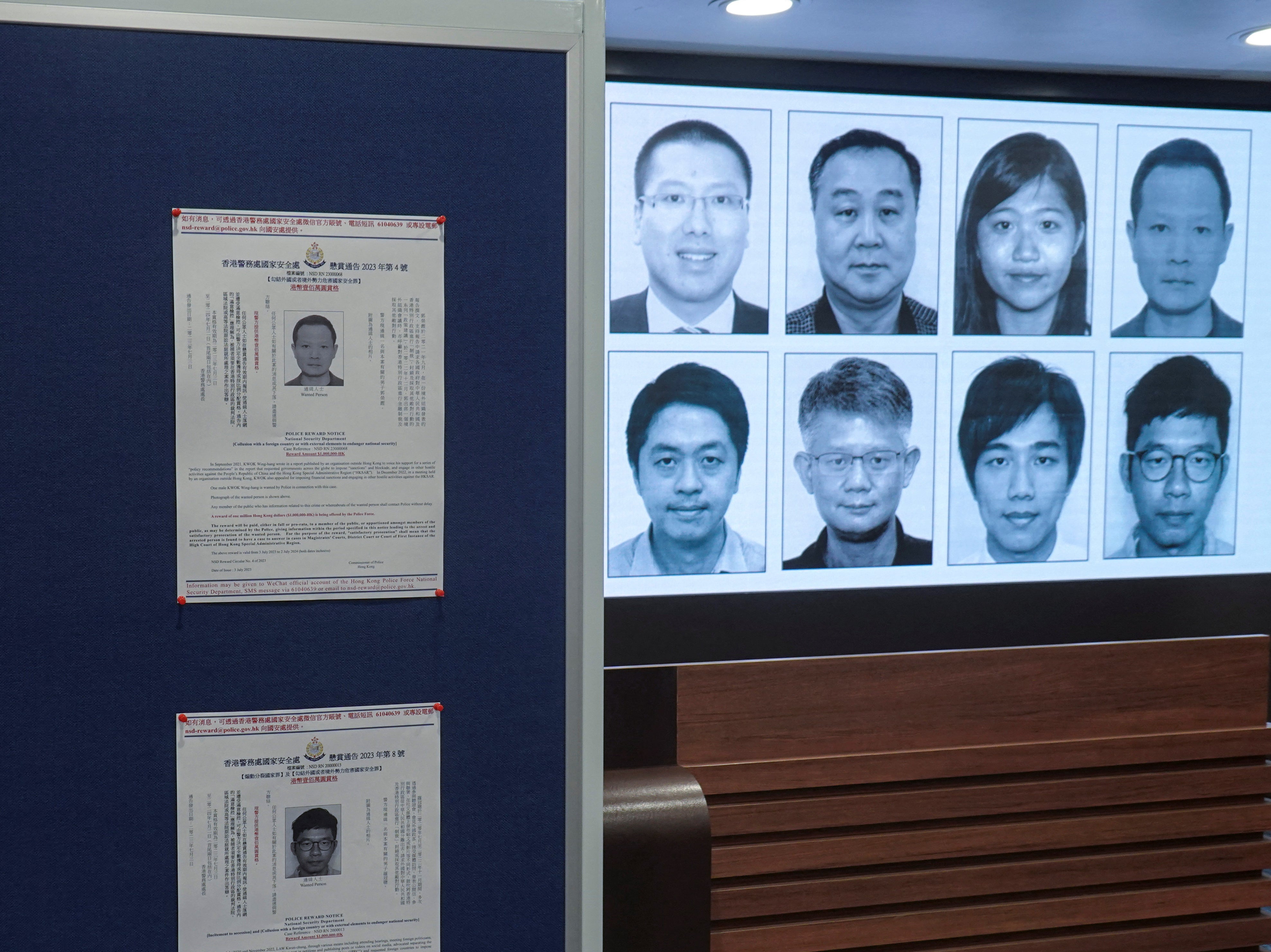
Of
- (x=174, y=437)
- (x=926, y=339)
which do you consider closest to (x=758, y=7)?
(x=926, y=339)

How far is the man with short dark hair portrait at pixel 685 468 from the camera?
7.80 feet

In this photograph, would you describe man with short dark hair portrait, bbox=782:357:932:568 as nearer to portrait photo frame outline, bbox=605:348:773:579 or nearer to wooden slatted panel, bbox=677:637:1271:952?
portrait photo frame outline, bbox=605:348:773:579

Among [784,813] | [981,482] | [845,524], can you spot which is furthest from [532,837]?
[981,482]

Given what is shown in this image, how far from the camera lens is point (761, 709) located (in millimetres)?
1979

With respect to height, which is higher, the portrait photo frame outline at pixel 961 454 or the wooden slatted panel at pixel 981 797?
the portrait photo frame outline at pixel 961 454

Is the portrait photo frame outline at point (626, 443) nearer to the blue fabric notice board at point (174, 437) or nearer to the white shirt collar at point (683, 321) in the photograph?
the white shirt collar at point (683, 321)

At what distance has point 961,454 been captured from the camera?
2.52 meters

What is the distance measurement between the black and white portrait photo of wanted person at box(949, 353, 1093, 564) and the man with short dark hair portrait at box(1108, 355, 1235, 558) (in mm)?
150

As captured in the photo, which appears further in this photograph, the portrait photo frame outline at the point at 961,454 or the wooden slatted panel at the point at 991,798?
the portrait photo frame outline at the point at 961,454

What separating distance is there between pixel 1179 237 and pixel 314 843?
2.56 m

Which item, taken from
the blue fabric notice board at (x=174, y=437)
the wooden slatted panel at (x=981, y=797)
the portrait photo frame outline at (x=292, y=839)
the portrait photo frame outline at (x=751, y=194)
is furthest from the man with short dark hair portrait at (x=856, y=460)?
the portrait photo frame outline at (x=292, y=839)

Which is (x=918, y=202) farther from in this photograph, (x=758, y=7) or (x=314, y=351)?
A: (x=314, y=351)

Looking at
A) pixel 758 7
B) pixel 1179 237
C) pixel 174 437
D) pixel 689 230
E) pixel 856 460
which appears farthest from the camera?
pixel 1179 237

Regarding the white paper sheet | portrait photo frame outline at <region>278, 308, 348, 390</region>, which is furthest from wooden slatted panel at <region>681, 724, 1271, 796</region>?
portrait photo frame outline at <region>278, 308, 348, 390</region>
